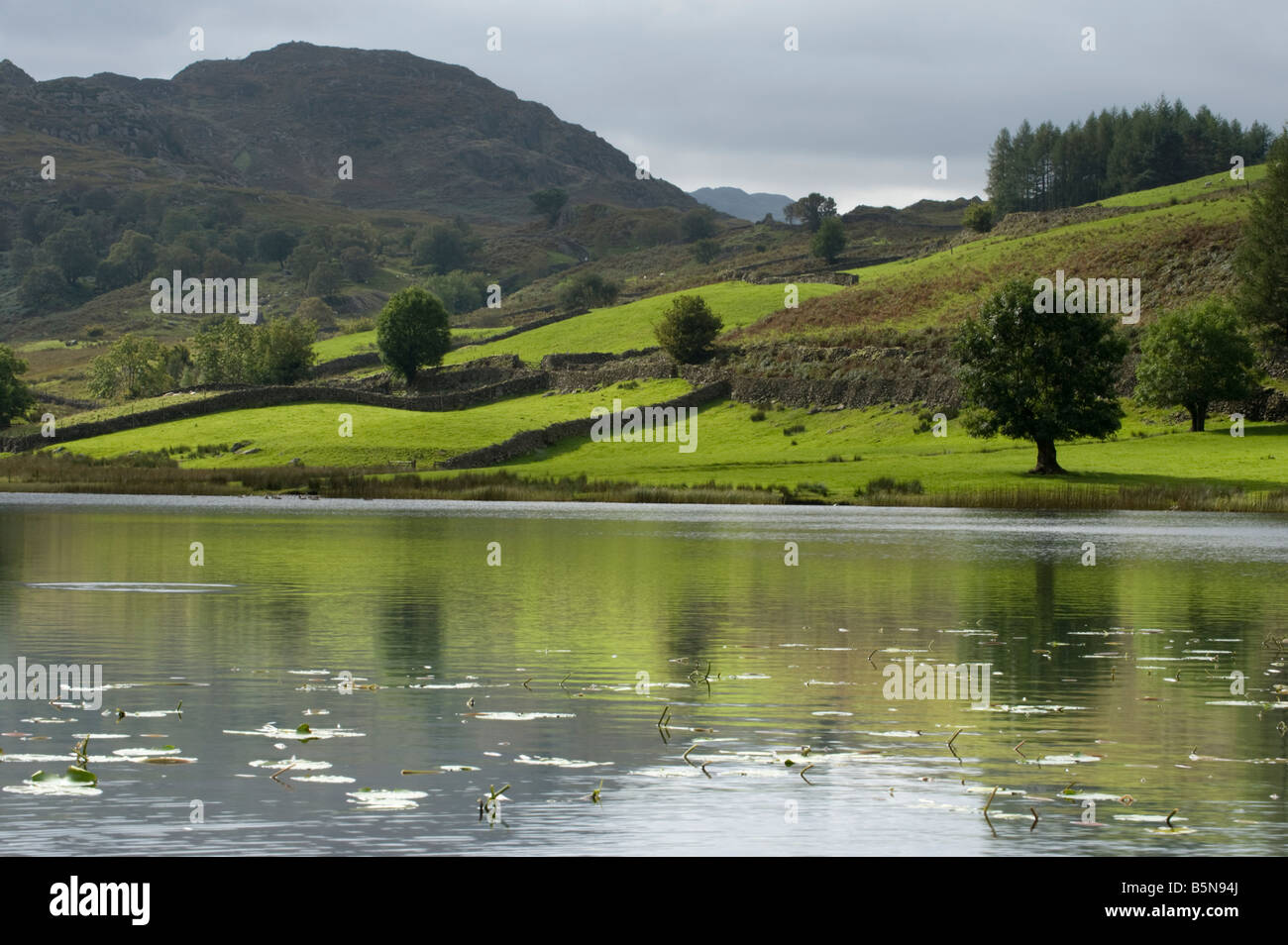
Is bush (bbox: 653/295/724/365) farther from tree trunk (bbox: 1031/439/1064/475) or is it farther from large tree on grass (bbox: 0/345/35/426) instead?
large tree on grass (bbox: 0/345/35/426)

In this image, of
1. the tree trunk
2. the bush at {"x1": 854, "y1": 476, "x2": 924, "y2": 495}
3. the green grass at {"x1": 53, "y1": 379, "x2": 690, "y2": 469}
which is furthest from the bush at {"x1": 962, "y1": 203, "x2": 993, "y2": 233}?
the bush at {"x1": 854, "y1": 476, "x2": 924, "y2": 495}

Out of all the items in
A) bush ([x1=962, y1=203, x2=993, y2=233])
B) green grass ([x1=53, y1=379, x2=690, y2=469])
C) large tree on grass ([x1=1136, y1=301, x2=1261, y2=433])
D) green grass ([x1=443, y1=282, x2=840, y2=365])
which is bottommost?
green grass ([x1=53, y1=379, x2=690, y2=469])

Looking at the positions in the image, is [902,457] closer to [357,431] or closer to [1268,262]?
[1268,262]

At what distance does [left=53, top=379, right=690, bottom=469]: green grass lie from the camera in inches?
3890

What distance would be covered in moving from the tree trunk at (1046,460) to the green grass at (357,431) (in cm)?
3753

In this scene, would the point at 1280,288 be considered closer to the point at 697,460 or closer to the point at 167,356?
the point at 697,460

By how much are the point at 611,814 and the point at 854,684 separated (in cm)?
922

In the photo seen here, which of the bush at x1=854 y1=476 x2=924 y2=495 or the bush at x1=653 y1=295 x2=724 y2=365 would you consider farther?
the bush at x1=653 y1=295 x2=724 y2=365

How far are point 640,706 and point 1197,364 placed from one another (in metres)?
82.7

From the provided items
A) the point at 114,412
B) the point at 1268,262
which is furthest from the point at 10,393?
the point at 1268,262

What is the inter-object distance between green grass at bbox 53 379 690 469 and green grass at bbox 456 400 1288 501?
6536 millimetres

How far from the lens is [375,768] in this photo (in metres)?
16.0

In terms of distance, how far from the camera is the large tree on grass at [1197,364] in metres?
93.9

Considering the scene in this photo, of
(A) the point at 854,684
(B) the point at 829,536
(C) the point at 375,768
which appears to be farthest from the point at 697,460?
(C) the point at 375,768
